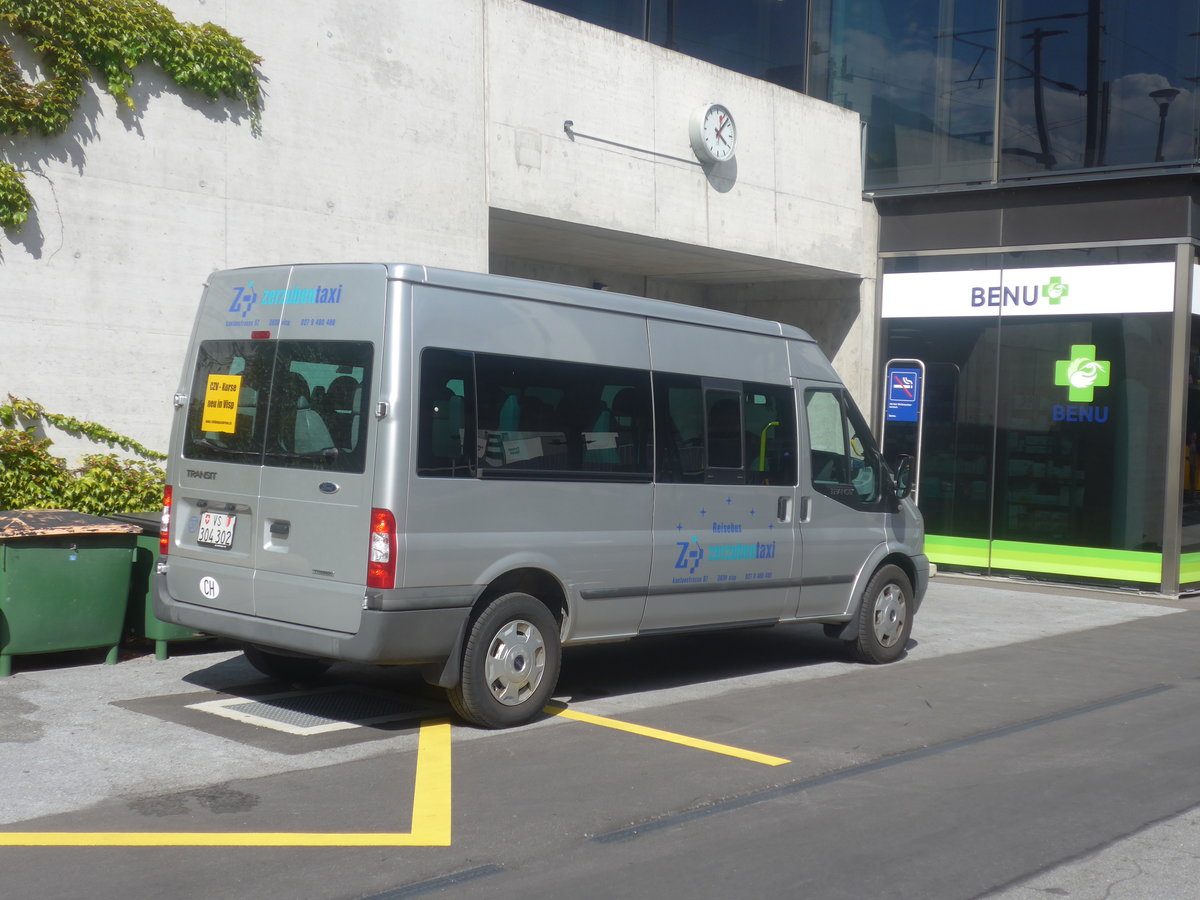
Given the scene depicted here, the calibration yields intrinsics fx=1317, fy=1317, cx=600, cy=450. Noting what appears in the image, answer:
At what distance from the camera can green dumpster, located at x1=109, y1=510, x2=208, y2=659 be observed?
8805mm

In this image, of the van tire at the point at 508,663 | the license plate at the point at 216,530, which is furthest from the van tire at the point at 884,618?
the license plate at the point at 216,530

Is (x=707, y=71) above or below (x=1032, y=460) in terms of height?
above

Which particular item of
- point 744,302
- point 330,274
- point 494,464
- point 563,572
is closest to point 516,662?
point 563,572

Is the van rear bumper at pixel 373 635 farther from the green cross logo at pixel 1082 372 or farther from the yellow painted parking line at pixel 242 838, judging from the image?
the green cross logo at pixel 1082 372

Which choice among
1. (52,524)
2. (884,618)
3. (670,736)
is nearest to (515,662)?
(670,736)

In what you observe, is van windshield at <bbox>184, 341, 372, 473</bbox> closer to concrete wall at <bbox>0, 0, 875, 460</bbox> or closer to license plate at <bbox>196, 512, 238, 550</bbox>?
license plate at <bbox>196, 512, 238, 550</bbox>

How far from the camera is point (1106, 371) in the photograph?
1531cm

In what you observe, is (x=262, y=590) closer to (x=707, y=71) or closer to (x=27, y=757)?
(x=27, y=757)

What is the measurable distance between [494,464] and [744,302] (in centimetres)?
1211

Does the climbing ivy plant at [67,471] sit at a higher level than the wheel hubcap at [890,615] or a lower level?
higher

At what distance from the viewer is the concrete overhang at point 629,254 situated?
13938 millimetres

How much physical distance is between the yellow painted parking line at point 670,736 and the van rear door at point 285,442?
1687 millimetres

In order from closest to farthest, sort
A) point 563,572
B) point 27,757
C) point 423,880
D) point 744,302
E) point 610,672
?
point 423,880
point 27,757
point 563,572
point 610,672
point 744,302

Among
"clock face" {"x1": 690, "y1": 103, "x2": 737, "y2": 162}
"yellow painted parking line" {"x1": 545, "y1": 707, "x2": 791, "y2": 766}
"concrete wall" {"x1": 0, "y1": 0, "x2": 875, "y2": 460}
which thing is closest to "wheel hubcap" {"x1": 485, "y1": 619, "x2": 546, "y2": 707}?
"yellow painted parking line" {"x1": 545, "y1": 707, "x2": 791, "y2": 766}
